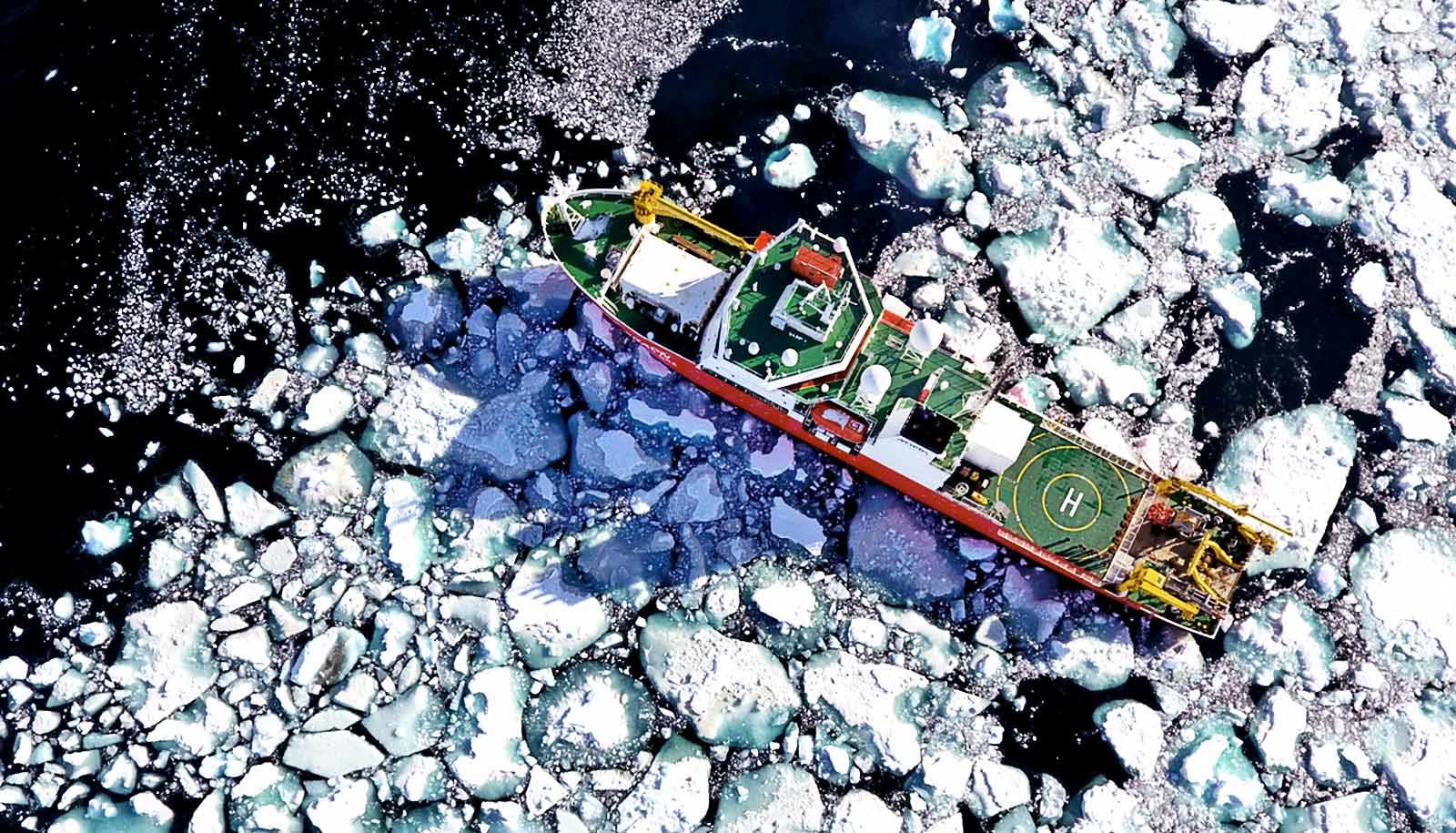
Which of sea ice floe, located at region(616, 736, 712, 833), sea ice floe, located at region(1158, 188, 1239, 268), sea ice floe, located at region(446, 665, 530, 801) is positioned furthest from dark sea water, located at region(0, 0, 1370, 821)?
sea ice floe, located at region(616, 736, 712, 833)

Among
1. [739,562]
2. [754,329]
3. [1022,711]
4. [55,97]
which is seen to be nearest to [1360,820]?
[1022,711]

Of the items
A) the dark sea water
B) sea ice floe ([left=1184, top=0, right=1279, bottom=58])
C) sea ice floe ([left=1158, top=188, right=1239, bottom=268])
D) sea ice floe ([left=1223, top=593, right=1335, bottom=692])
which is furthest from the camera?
sea ice floe ([left=1184, top=0, right=1279, bottom=58])

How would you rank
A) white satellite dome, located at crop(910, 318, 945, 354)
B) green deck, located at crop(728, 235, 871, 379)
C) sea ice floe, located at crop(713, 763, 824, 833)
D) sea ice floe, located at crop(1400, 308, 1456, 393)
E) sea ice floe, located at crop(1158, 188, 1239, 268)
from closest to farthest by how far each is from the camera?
1. white satellite dome, located at crop(910, 318, 945, 354)
2. green deck, located at crop(728, 235, 871, 379)
3. sea ice floe, located at crop(713, 763, 824, 833)
4. sea ice floe, located at crop(1400, 308, 1456, 393)
5. sea ice floe, located at crop(1158, 188, 1239, 268)

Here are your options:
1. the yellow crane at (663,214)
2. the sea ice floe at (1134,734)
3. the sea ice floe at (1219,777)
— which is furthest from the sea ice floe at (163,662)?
the sea ice floe at (1219,777)

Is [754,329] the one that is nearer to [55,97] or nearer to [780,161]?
[780,161]

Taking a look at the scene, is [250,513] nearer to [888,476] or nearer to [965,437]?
[888,476]

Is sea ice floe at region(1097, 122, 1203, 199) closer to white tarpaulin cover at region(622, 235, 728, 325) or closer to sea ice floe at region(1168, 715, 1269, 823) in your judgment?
white tarpaulin cover at region(622, 235, 728, 325)
